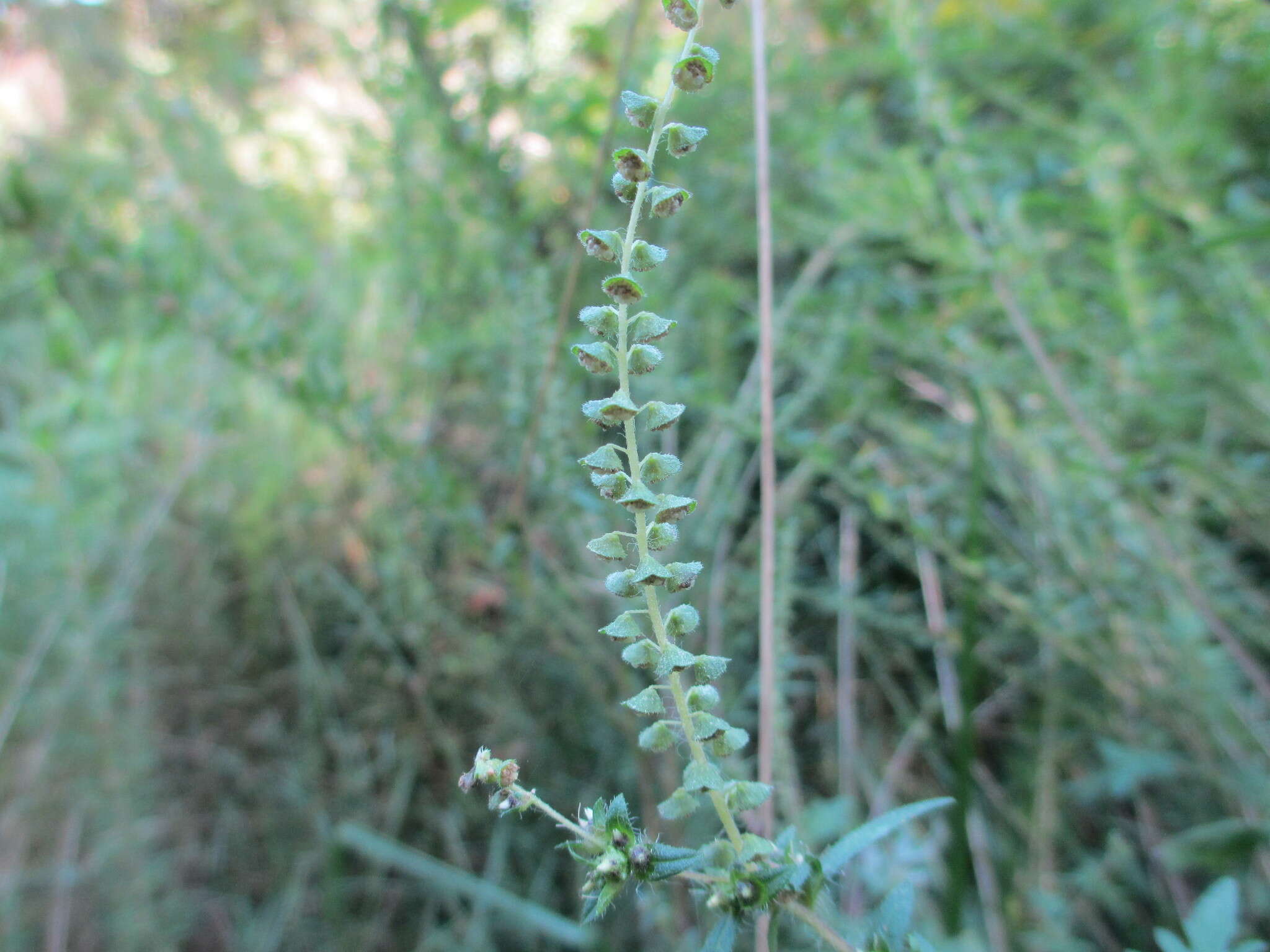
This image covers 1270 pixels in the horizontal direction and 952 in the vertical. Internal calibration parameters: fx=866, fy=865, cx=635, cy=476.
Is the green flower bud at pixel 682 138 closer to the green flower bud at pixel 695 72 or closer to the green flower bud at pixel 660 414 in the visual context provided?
the green flower bud at pixel 695 72

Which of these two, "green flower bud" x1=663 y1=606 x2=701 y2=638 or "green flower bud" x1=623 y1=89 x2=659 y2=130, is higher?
"green flower bud" x1=623 y1=89 x2=659 y2=130

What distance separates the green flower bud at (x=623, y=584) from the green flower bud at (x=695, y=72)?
27 cm

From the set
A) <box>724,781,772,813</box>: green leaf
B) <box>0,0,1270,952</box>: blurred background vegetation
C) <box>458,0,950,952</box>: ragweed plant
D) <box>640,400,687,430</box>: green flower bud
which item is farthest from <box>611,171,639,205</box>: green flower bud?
<box>0,0,1270,952</box>: blurred background vegetation

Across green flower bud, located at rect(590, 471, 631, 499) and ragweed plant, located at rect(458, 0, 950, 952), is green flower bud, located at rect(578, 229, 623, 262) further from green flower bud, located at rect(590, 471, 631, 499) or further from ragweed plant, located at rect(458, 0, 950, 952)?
green flower bud, located at rect(590, 471, 631, 499)

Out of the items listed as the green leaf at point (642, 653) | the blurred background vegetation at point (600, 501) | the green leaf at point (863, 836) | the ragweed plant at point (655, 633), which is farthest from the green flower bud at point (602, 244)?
the blurred background vegetation at point (600, 501)

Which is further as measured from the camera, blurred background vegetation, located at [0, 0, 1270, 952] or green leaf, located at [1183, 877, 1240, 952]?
blurred background vegetation, located at [0, 0, 1270, 952]

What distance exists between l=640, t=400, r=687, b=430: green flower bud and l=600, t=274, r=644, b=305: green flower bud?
6cm

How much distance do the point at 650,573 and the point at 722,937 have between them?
0.22 meters

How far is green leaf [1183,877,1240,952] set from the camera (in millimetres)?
595

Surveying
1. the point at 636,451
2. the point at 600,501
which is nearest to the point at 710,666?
the point at 636,451

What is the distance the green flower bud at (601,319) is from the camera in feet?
1.60

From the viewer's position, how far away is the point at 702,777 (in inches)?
19.0

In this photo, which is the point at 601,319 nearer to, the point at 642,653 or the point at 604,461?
the point at 604,461

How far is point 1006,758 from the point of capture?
1466 mm
